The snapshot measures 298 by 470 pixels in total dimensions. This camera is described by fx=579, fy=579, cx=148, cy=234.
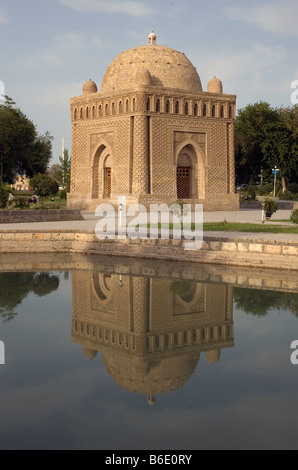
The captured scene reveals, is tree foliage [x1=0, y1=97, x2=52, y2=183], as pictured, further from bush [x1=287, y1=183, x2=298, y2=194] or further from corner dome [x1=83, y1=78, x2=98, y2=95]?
bush [x1=287, y1=183, x2=298, y2=194]

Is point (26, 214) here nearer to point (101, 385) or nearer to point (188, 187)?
point (188, 187)

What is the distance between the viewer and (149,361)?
305 inches

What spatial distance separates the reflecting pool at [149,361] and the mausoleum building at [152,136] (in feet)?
48.4

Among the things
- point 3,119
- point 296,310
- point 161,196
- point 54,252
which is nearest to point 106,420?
point 296,310

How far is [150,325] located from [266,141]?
40905 millimetres

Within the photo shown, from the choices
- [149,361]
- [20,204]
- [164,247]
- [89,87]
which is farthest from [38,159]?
[149,361]

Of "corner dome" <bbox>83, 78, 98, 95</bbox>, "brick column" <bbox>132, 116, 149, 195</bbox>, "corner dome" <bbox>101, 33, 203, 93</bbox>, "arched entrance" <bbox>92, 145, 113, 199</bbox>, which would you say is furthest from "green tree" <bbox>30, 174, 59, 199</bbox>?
"corner dome" <bbox>83, 78, 98, 95</bbox>

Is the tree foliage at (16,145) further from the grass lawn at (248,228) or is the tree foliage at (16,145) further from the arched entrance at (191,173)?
the grass lawn at (248,228)

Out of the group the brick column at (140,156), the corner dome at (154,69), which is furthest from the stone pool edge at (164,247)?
the corner dome at (154,69)

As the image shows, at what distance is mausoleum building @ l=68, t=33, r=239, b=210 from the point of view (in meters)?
27.9

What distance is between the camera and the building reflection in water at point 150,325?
7328mm

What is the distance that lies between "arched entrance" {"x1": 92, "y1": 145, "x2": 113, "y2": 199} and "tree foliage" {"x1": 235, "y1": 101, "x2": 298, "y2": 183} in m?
20.9

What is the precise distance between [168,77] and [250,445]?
1019 inches

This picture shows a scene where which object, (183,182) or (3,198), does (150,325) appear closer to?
(3,198)
